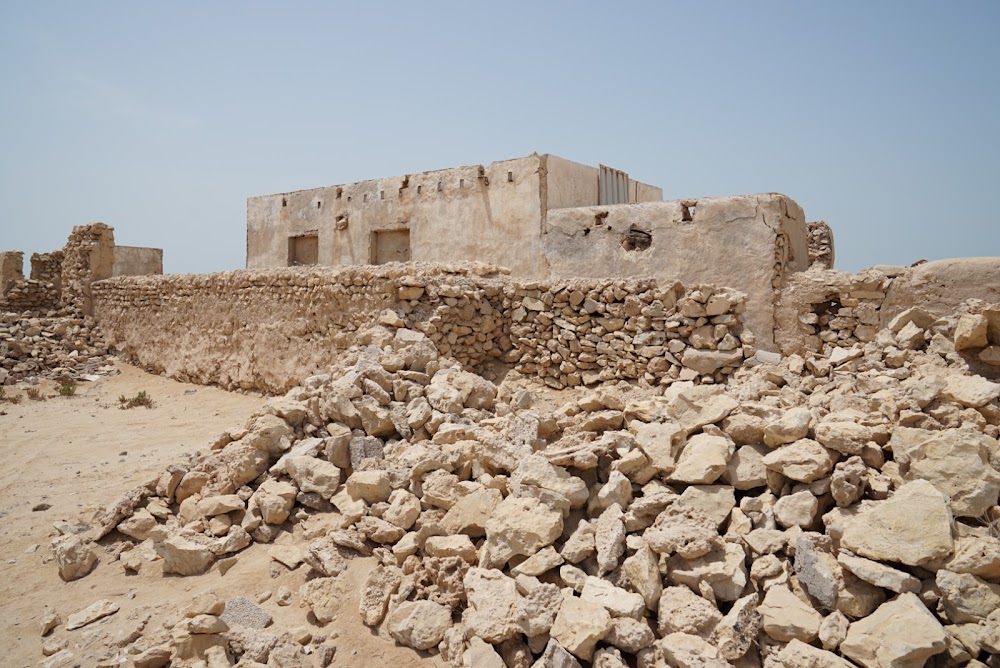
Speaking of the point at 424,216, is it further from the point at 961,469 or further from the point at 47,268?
the point at 961,469

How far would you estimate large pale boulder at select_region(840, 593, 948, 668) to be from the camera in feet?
7.97

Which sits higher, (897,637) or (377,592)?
(897,637)

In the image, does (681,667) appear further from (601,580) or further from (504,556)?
(504,556)

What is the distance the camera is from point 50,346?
38.8 feet

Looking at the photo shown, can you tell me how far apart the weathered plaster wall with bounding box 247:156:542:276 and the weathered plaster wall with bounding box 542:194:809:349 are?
117cm

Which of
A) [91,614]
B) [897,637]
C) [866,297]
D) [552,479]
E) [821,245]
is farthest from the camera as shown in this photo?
[821,245]

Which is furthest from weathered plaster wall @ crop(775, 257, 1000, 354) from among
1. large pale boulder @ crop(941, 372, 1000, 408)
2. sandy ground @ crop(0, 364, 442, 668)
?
sandy ground @ crop(0, 364, 442, 668)

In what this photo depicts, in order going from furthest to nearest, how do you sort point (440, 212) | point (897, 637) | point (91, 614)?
point (440, 212) < point (91, 614) < point (897, 637)

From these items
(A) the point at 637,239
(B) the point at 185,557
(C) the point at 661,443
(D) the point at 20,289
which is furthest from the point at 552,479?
(D) the point at 20,289

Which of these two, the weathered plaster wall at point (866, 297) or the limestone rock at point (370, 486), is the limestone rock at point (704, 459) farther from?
the weathered plaster wall at point (866, 297)

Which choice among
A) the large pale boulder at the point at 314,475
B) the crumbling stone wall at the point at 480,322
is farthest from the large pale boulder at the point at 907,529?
the large pale boulder at the point at 314,475

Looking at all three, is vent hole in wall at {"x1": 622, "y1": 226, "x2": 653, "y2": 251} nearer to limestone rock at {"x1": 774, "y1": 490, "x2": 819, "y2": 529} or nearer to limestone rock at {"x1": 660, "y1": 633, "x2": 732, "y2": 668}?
limestone rock at {"x1": 774, "y1": 490, "x2": 819, "y2": 529}

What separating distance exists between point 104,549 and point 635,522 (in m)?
3.82

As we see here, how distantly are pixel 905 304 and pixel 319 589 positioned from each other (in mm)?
5995
